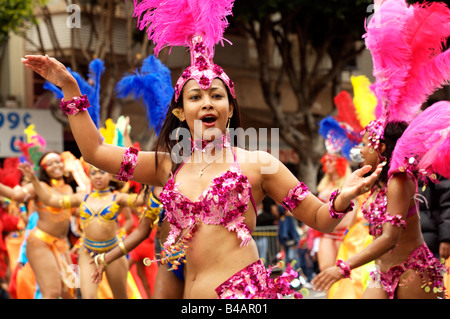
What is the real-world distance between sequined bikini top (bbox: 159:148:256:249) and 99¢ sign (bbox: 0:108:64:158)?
12.4m

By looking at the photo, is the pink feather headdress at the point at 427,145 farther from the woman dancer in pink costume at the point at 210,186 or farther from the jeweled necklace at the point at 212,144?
the jeweled necklace at the point at 212,144

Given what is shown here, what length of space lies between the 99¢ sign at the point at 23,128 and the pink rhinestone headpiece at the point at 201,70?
12108 millimetres

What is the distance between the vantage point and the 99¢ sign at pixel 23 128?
15359 millimetres

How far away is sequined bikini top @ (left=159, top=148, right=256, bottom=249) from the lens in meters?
3.46

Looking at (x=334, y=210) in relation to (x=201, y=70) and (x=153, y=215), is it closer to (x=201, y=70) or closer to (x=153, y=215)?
(x=201, y=70)

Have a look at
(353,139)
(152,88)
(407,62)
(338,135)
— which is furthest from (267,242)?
(407,62)

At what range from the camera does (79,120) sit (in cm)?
354

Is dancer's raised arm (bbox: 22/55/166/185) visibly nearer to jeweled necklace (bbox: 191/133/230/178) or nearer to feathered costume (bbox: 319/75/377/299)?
jeweled necklace (bbox: 191/133/230/178)

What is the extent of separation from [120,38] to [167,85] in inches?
512

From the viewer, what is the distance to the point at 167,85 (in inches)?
241

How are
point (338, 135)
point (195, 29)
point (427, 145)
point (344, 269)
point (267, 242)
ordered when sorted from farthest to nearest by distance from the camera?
point (267, 242) < point (338, 135) < point (427, 145) < point (344, 269) < point (195, 29)

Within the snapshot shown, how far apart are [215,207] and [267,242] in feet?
31.9
